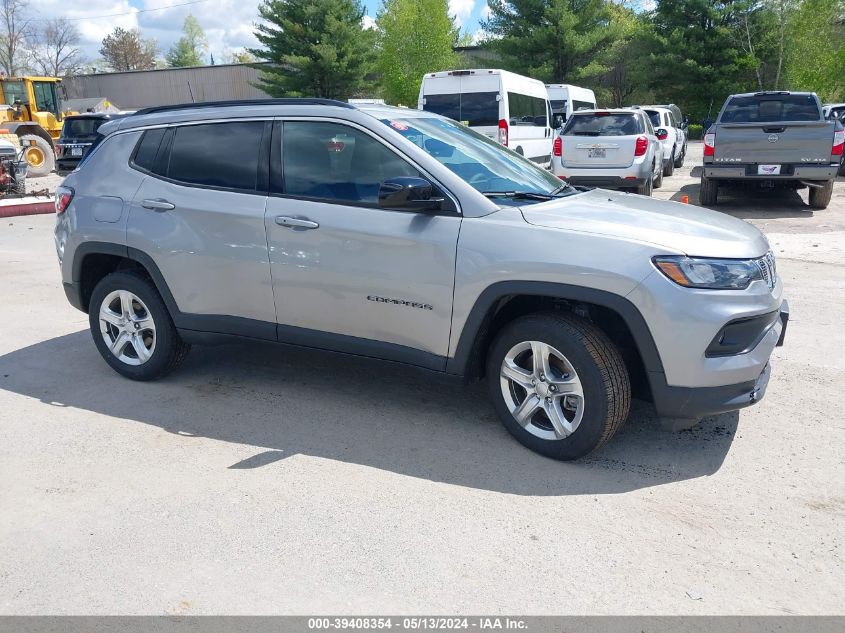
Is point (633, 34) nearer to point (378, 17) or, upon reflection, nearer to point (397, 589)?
point (378, 17)

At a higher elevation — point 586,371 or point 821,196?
point 586,371

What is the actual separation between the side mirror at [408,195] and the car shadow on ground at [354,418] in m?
0.95

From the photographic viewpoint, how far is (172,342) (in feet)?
16.6

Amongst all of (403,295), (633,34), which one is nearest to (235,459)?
(403,295)

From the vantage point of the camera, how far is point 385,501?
3.58 m

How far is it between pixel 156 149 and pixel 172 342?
1.28m

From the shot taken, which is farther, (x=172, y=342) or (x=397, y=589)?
(x=172, y=342)

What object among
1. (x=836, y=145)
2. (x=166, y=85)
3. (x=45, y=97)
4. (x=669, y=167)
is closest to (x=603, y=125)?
(x=836, y=145)

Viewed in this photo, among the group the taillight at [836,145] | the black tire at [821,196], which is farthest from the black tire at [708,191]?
the taillight at [836,145]

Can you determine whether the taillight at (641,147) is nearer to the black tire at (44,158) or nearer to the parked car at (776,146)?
the parked car at (776,146)

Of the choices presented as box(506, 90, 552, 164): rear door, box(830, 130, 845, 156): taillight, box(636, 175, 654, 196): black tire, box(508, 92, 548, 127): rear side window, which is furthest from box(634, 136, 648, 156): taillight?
box(508, 92, 548, 127): rear side window

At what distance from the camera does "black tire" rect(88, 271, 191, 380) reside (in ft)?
16.5

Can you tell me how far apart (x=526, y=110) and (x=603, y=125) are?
485 centimetres

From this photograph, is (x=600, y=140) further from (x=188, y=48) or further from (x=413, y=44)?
(x=188, y=48)
